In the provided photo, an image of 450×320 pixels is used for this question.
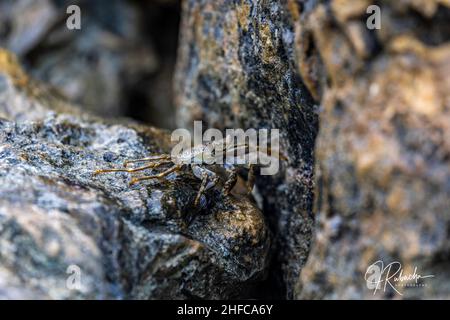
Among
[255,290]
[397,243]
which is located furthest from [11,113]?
[397,243]

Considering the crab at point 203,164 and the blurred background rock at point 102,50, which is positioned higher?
the blurred background rock at point 102,50

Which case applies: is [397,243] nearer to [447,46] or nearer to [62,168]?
[447,46]

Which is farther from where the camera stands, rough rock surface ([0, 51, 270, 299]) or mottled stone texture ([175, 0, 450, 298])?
rough rock surface ([0, 51, 270, 299])

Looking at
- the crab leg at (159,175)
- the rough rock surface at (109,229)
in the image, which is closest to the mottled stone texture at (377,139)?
the rough rock surface at (109,229)
